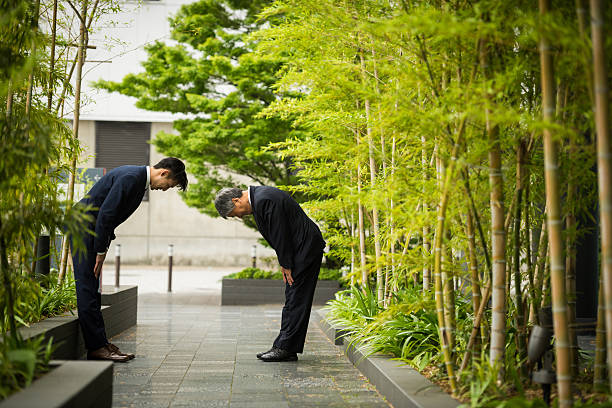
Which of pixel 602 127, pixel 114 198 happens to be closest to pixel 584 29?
pixel 602 127

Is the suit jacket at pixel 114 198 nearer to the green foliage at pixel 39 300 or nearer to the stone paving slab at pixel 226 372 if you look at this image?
the green foliage at pixel 39 300

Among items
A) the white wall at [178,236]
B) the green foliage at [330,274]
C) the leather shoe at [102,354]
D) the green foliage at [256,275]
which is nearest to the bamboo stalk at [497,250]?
the leather shoe at [102,354]

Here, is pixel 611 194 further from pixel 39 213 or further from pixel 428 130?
pixel 39 213

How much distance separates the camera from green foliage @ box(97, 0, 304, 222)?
996 cm

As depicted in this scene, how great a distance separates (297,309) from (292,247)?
49cm

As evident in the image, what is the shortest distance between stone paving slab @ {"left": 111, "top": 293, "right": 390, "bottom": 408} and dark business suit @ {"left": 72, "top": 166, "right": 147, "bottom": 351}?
35cm

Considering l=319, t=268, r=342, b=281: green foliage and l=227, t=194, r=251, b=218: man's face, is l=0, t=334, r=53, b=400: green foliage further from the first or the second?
l=319, t=268, r=342, b=281: green foliage

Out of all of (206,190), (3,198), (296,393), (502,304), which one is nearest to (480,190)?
(502,304)

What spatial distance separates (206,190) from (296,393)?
23.9 ft

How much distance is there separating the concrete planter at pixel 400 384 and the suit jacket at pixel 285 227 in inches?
33.1

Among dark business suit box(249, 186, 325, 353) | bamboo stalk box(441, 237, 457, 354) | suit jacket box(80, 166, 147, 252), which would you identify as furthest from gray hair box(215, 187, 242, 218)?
bamboo stalk box(441, 237, 457, 354)

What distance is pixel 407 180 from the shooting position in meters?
3.29

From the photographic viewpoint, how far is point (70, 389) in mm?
2361

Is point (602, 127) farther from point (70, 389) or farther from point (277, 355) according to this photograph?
point (277, 355)
